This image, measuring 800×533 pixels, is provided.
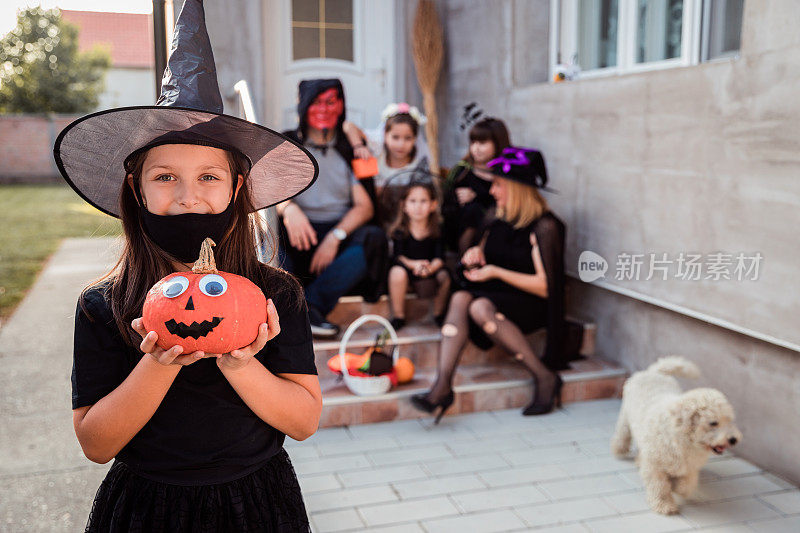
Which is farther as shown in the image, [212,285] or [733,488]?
[733,488]

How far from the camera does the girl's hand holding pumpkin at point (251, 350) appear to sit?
1427 millimetres

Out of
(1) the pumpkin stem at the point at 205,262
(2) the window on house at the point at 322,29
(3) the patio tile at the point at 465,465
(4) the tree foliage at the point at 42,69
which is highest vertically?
(4) the tree foliage at the point at 42,69

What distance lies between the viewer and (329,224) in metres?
5.20

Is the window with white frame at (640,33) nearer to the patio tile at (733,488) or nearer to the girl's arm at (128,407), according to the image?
the patio tile at (733,488)

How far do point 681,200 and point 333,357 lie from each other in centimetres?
228

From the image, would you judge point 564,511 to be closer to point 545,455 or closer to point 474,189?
point 545,455

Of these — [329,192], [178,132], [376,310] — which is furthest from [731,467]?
[178,132]

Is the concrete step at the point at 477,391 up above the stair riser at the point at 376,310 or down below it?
below

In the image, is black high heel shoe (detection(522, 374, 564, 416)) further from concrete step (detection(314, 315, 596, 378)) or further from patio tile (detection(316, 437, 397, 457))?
patio tile (detection(316, 437, 397, 457))

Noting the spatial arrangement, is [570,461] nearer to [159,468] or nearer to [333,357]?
[333,357]

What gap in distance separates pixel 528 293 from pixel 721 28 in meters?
2.03

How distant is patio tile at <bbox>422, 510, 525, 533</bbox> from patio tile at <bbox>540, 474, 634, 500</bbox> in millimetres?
319

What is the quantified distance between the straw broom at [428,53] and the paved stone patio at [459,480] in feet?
10.9

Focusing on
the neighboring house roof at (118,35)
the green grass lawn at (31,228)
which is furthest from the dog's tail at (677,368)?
the neighboring house roof at (118,35)
